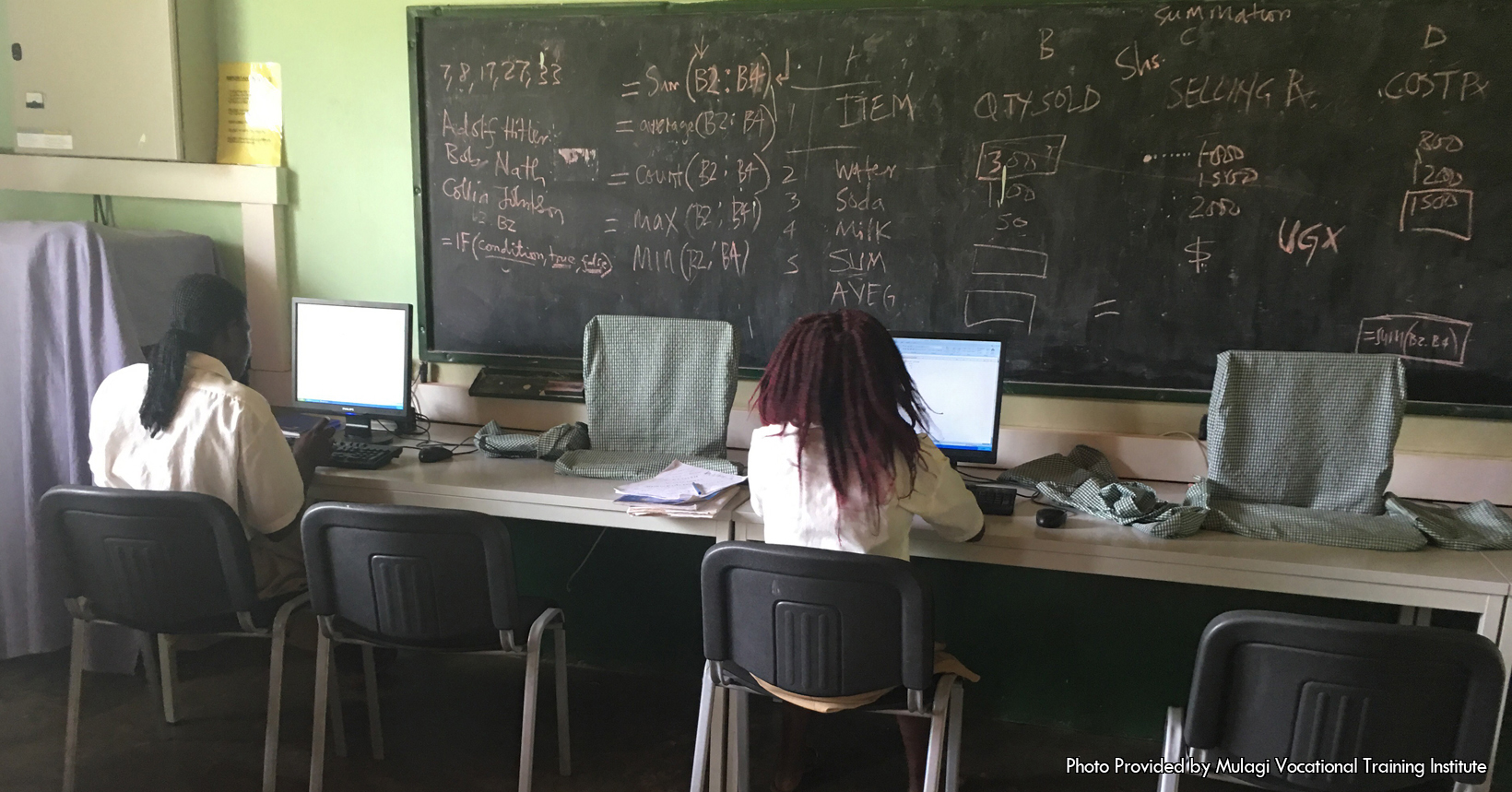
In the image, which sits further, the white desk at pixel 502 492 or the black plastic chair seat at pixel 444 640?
the white desk at pixel 502 492

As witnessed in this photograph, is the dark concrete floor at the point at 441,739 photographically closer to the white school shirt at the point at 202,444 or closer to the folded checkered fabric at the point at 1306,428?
the white school shirt at the point at 202,444

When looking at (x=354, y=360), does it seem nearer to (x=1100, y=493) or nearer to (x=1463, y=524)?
(x=1100, y=493)

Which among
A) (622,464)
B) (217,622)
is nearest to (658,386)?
(622,464)

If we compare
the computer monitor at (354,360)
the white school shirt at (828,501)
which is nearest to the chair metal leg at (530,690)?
the white school shirt at (828,501)

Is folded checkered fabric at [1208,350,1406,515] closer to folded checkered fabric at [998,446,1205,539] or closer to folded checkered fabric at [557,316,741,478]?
folded checkered fabric at [998,446,1205,539]

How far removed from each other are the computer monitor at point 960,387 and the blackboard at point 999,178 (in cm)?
27

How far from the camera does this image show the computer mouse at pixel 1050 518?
6.94 feet

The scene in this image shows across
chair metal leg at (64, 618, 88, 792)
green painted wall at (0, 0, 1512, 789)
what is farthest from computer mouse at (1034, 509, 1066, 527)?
chair metal leg at (64, 618, 88, 792)

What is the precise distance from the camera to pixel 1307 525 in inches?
82.6

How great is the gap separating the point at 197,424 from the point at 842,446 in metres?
1.40

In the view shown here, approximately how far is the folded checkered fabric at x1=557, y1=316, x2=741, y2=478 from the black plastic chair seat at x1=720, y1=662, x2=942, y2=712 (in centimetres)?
72

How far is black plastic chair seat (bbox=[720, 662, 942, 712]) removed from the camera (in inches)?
72.6

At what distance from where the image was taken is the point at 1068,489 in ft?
7.55

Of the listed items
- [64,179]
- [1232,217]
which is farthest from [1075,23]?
[64,179]
